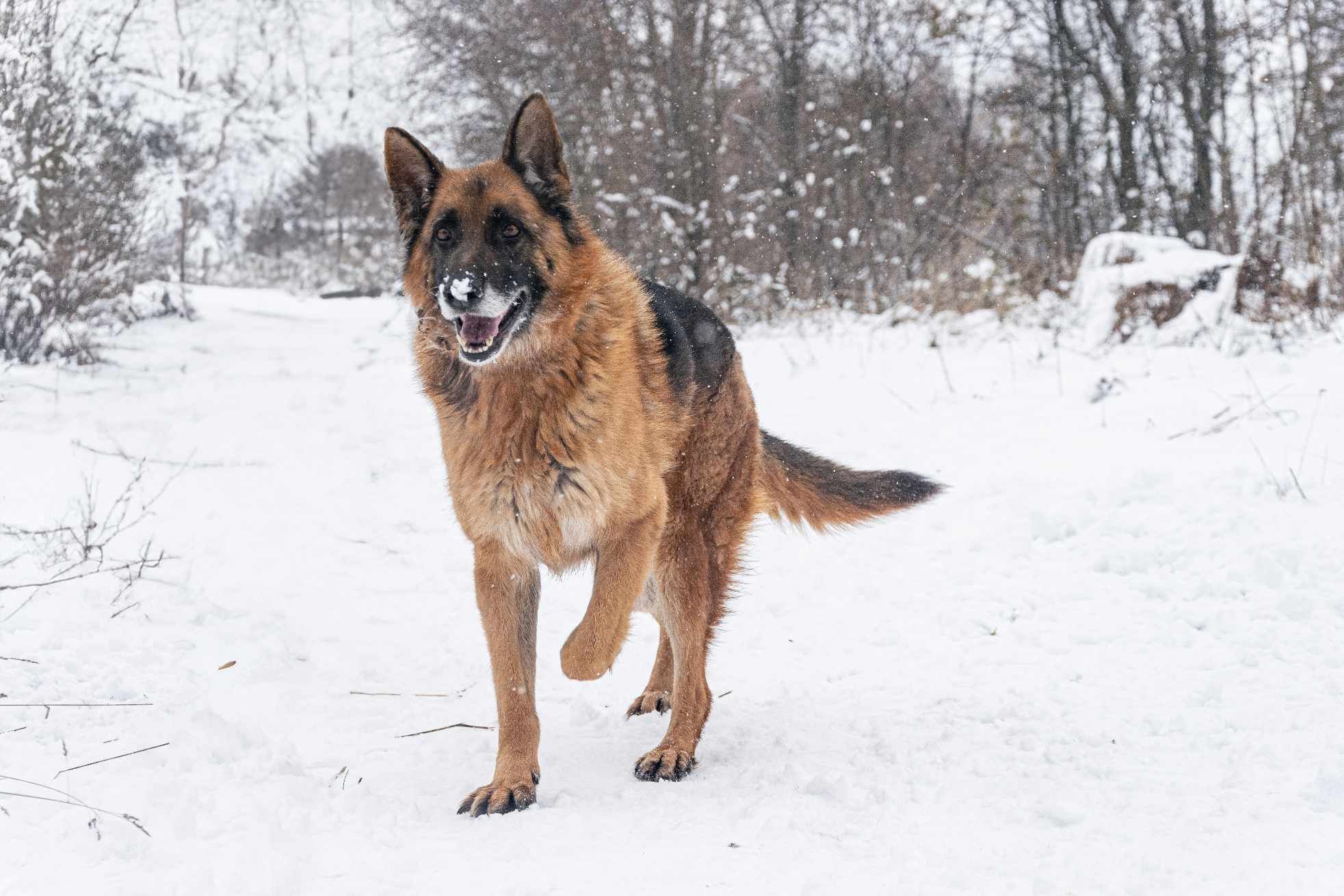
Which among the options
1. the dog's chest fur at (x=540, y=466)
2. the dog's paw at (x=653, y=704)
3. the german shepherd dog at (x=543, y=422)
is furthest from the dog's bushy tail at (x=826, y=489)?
the dog's chest fur at (x=540, y=466)

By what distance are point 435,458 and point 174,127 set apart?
54.3 ft

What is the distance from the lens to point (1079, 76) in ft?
52.3

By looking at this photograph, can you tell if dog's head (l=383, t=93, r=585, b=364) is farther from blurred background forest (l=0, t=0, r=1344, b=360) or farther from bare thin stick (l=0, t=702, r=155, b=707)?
blurred background forest (l=0, t=0, r=1344, b=360)

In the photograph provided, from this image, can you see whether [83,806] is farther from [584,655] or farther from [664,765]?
[664,765]

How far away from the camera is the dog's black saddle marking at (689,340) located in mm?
3889

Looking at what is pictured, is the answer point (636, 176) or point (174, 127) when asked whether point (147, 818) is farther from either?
point (174, 127)

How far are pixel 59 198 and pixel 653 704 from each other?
23.6 ft

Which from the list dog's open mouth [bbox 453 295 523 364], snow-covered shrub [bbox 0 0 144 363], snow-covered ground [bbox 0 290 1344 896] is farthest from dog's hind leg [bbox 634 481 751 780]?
snow-covered shrub [bbox 0 0 144 363]

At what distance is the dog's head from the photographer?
3215 mm

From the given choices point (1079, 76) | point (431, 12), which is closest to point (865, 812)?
point (431, 12)

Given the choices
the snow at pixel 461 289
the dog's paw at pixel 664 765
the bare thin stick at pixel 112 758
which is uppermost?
the snow at pixel 461 289

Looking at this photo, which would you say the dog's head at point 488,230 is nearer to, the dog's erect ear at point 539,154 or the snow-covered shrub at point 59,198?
the dog's erect ear at point 539,154

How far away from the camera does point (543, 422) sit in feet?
10.6

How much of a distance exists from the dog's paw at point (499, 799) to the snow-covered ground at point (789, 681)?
0.07 m
